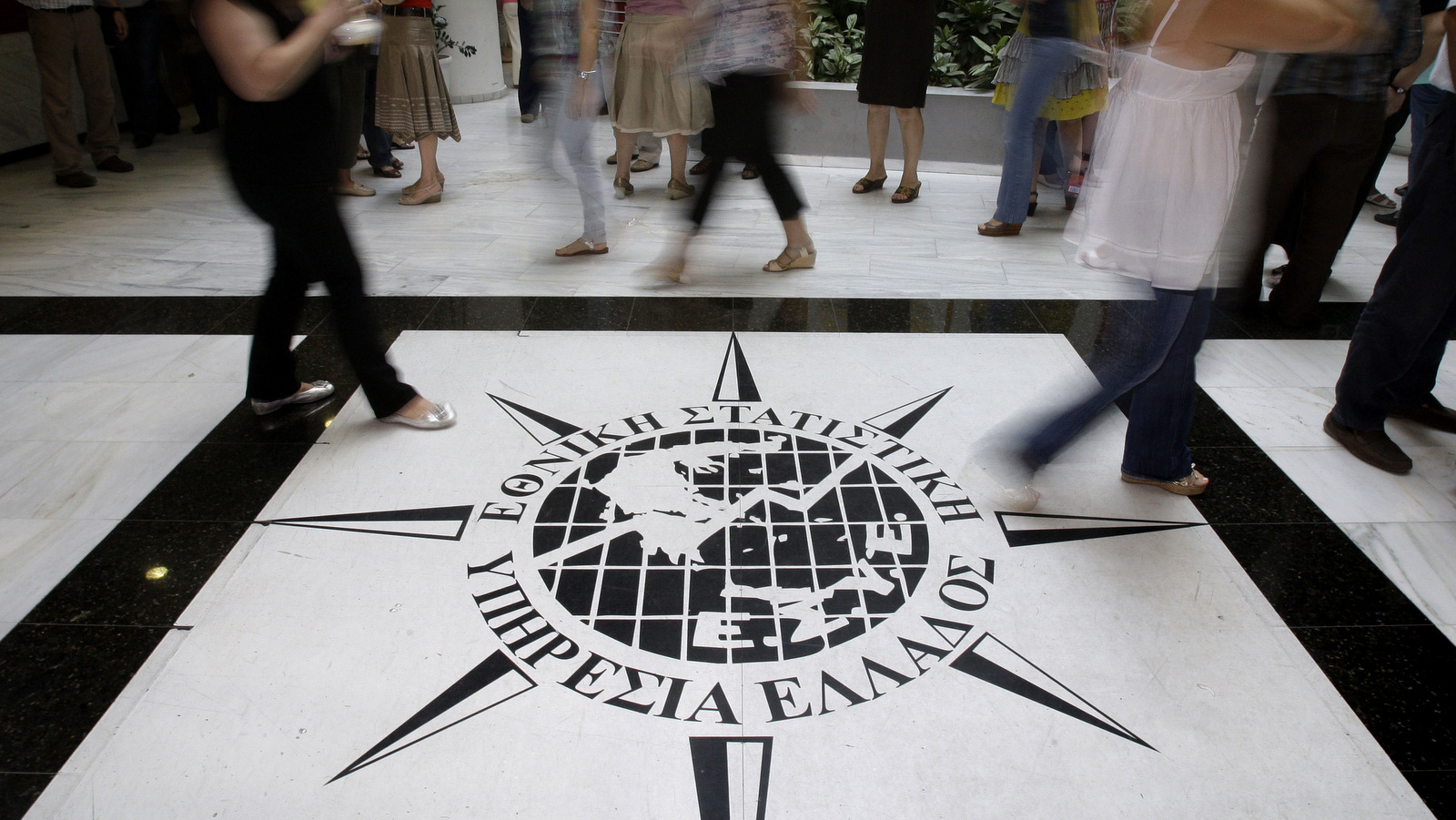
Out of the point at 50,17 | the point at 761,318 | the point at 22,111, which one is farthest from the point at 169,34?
the point at 761,318

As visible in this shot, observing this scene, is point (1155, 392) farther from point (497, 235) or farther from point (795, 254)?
point (497, 235)

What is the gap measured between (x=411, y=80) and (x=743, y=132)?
231 cm

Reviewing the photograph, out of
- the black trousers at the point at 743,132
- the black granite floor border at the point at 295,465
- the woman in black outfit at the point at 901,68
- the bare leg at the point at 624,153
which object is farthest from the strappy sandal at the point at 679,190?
the black granite floor border at the point at 295,465

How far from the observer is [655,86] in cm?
491

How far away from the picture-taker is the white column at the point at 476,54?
26.7 ft

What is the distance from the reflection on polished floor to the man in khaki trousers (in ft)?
8.34

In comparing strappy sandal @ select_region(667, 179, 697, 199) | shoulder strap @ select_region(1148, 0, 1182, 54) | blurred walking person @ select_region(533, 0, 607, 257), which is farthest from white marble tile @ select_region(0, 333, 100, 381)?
shoulder strap @ select_region(1148, 0, 1182, 54)

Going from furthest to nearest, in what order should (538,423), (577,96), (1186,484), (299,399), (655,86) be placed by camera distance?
1. (655,86)
2. (577,96)
3. (299,399)
4. (538,423)
5. (1186,484)

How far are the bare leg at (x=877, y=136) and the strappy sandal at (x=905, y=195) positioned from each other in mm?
243

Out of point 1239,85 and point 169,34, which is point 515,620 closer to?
point 1239,85

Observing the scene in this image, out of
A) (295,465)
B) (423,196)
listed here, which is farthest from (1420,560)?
(423,196)

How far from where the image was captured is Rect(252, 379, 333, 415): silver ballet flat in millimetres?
2844

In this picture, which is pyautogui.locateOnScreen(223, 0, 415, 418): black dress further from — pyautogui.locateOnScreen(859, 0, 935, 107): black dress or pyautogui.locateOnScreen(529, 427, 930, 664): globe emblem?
pyautogui.locateOnScreen(859, 0, 935, 107): black dress

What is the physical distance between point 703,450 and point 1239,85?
1.60 metres
